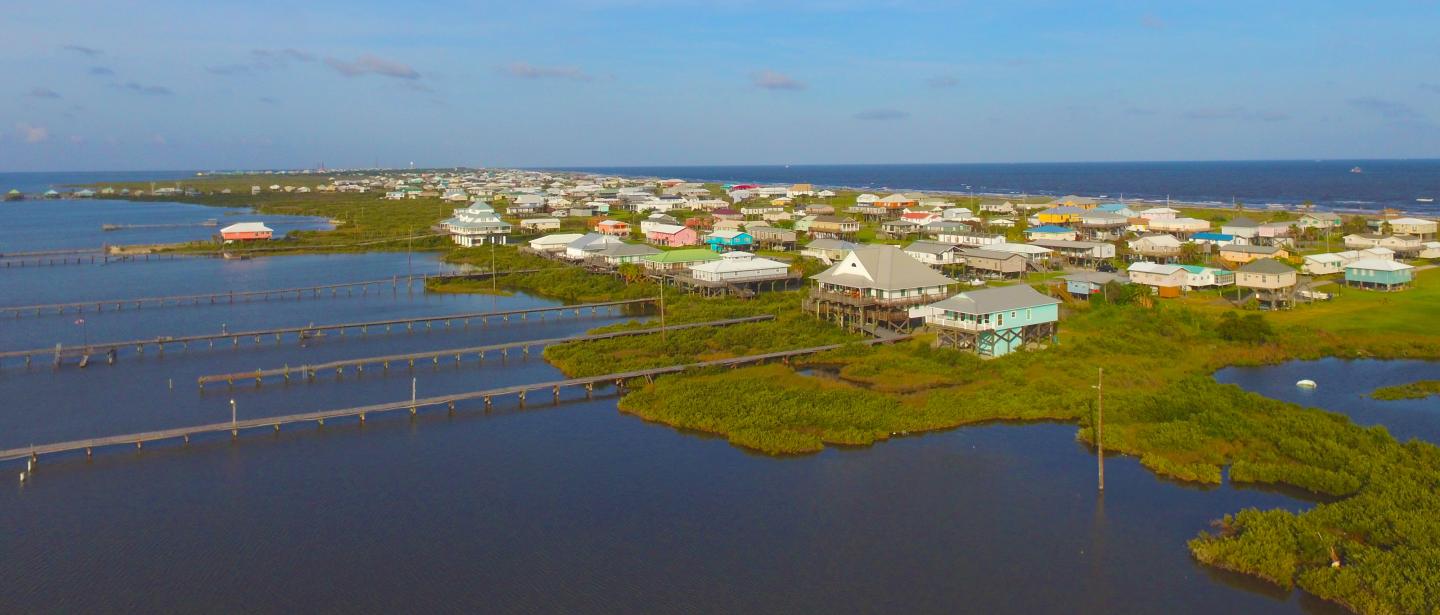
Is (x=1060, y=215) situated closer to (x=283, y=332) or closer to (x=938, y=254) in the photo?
(x=938, y=254)

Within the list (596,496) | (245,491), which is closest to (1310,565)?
(596,496)

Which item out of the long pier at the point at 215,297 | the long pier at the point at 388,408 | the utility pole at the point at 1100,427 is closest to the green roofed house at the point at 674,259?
the long pier at the point at 215,297

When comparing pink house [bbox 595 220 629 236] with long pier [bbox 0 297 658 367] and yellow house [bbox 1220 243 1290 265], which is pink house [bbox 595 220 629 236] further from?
yellow house [bbox 1220 243 1290 265]

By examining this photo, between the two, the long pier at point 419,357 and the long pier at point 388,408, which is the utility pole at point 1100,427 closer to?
the long pier at point 388,408

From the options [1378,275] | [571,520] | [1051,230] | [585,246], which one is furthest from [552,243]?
[1378,275]

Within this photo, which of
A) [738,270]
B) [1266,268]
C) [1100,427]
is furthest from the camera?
[738,270]

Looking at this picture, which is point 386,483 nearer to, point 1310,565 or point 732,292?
point 1310,565
